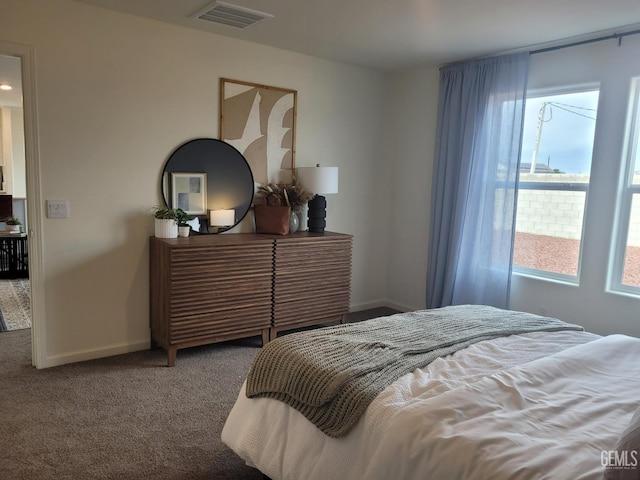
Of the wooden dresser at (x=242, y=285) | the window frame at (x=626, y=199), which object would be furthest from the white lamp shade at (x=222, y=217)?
the window frame at (x=626, y=199)

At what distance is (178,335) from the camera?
3301 mm

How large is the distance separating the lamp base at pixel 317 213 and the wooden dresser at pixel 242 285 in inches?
4.5

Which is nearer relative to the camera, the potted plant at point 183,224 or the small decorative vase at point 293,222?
the potted plant at point 183,224

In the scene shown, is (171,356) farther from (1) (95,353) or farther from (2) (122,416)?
(2) (122,416)

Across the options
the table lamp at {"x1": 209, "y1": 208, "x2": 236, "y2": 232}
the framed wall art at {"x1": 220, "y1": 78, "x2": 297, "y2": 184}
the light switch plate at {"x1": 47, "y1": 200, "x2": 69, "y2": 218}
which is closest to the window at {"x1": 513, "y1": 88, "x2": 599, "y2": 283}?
the framed wall art at {"x1": 220, "y1": 78, "x2": 297, "y2": 184}

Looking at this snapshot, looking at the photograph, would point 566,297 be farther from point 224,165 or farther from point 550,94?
point 224,165

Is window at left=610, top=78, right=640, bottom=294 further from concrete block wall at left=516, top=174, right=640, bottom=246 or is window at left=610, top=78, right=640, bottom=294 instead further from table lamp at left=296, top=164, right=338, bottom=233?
table lamp at left=296, top=164, right=338, bottom=233

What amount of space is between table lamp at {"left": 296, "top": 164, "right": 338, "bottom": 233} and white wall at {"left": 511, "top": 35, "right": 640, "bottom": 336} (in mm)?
1833

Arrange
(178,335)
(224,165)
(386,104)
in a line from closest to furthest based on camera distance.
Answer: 1. (178,335)
2. (224,165)
3. (386,104)

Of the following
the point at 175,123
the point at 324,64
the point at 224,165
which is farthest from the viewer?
the point at 324,64

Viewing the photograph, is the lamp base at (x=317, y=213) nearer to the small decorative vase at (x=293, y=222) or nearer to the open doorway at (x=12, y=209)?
the small decorative vase at (x=293, y=222)

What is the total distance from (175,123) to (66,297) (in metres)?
1.45

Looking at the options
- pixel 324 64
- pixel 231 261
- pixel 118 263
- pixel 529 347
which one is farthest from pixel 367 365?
pixel 324 64

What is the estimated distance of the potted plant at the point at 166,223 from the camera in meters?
3.45
